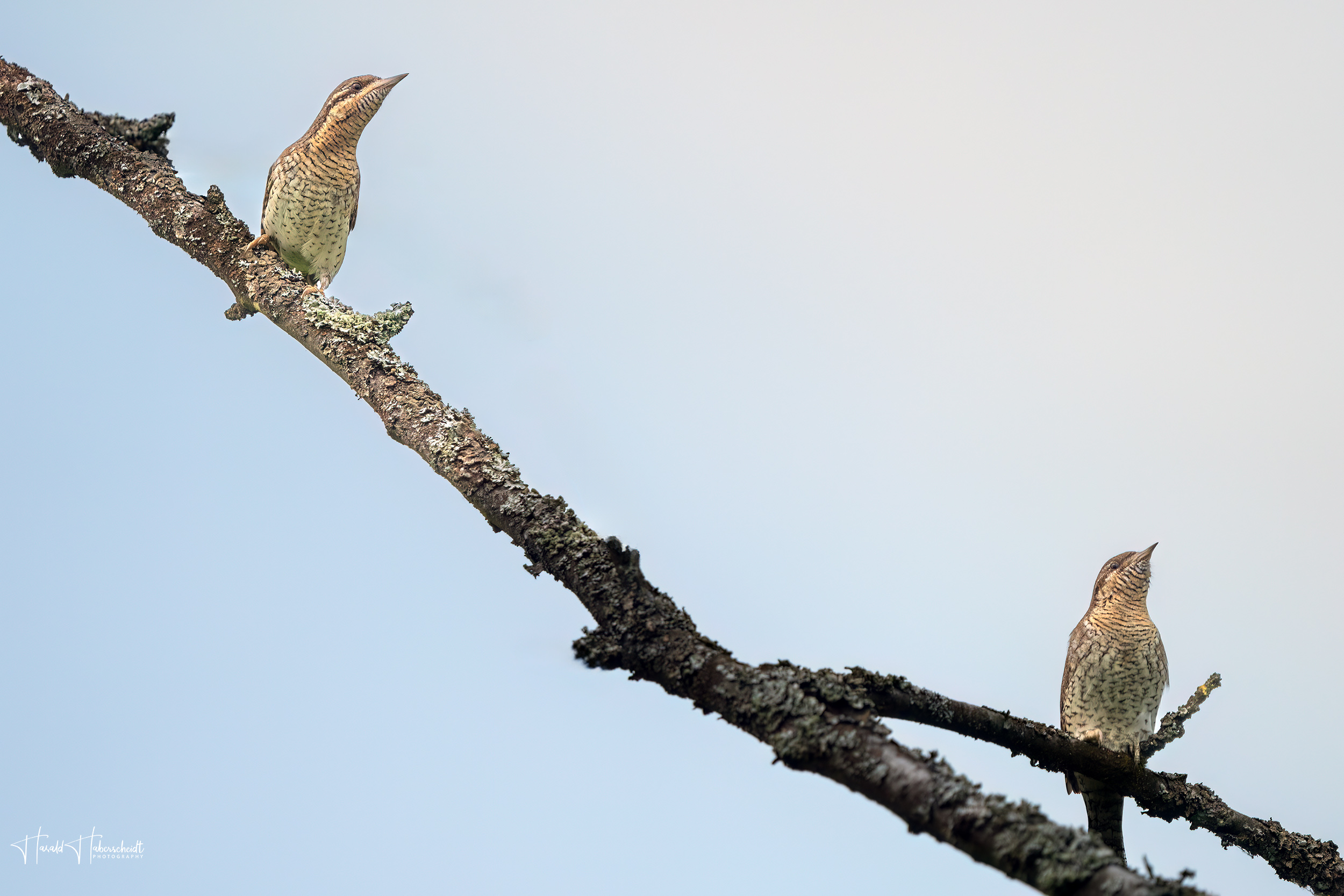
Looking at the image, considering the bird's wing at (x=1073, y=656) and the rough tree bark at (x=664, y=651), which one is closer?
the rough tree bark at (x=664, y=651)

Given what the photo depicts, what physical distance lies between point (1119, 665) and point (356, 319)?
4.79 m

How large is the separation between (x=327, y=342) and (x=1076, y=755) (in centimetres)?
338

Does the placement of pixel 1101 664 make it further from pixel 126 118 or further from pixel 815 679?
pixel 126 118

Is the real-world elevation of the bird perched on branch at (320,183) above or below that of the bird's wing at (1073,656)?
above

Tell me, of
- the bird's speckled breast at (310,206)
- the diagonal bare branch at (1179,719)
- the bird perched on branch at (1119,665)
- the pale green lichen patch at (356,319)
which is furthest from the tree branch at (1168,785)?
the bird's speckled breast at (310,206)

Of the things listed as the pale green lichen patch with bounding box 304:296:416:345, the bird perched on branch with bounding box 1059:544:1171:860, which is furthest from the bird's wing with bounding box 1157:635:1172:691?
the pale green lichen patch with bounding box 304:296:416:345

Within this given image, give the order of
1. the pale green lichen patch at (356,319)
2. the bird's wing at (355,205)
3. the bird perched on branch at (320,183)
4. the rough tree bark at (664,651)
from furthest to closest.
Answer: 1. the bird's wing at (355,205)
2. the bird perched on branch at (320,183)
3. the pale green lichen patch at (356,319)
4. the rough tree bark at (664,651)

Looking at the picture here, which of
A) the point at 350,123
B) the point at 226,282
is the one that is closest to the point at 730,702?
the point at 226,282

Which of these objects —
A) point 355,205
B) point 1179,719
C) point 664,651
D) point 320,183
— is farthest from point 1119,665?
point 320,183

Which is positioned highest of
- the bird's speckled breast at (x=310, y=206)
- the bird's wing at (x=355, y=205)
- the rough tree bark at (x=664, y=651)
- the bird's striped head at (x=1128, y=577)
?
the bird's wing at (x=355, y=205)

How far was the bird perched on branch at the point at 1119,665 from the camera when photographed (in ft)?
18.3

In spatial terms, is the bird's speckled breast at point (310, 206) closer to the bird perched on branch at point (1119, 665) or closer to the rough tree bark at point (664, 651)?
the rough tree bark at point (664, 651)

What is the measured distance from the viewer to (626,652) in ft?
7.98

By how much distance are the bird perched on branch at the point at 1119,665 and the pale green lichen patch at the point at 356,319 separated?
4.52 metres
